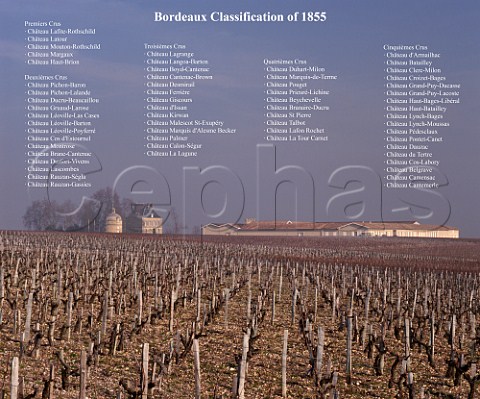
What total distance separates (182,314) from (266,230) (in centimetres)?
9493

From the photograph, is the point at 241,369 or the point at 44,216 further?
the point at 44,216

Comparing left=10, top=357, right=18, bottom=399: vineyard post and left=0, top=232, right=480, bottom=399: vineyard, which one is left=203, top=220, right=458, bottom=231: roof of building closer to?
left=0, top=232, right=480, bottom=399: vineyard

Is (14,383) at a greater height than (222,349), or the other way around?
(14,383)

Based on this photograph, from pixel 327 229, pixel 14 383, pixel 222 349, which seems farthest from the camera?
pixel 327 229

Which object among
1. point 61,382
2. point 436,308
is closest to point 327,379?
point 61,382

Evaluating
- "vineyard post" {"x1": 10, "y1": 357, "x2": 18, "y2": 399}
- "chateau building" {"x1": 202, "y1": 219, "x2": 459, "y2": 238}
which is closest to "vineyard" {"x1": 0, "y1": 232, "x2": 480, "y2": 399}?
"vineyard post" {"x1": 10, "y1": 357, "x2": 18, "y2": 399}

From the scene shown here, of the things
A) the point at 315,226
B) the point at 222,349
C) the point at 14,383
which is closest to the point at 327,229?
the point at 315,226

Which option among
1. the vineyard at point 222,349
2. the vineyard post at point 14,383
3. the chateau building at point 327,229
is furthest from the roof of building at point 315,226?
the vineyard post at point 14,383

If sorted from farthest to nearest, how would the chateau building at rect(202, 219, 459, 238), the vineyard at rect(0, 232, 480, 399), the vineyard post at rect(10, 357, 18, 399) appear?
the chateau building at rect(202, 219, 459, 238)
the vineyard at rect(0, 232, 480, 399)
the vineyard post at rect(10, 357, 18, 399)

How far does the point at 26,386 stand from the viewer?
12.0 m

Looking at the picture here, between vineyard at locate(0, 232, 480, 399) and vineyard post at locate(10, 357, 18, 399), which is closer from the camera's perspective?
vineyard post at locate(10, 357, 18, 399)

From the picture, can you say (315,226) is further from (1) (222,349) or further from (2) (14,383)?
(2) (14,383)

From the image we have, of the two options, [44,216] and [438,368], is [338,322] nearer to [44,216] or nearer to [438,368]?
[438,368]

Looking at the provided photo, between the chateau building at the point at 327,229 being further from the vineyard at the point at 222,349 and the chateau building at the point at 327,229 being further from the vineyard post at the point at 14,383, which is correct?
the vineyard post at the point at 14,383
